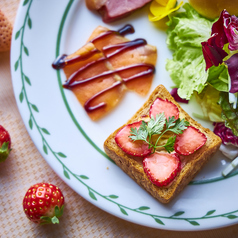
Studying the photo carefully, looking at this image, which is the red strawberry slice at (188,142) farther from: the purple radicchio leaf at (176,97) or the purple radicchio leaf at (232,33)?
the purple radicchio leaf at (232,33)

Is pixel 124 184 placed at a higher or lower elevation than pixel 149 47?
lower

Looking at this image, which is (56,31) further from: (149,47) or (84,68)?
(149,47)

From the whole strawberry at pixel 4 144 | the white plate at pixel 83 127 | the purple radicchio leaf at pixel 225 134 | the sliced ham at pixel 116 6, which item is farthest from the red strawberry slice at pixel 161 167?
the sliced ham at pixel 116 6

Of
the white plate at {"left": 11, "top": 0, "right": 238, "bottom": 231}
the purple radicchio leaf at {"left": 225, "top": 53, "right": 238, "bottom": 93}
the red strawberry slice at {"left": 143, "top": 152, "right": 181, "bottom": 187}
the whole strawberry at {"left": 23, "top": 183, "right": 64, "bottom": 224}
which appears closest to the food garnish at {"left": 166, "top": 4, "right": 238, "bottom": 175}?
the purple radicchio leaf at {"left": 225, "top": 53, "right": 238, "bottom": 93}

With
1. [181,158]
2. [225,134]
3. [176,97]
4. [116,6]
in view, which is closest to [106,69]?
[116,6]

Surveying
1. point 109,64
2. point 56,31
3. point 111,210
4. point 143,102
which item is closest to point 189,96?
point 143,102

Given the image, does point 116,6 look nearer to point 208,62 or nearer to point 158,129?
point 208,62

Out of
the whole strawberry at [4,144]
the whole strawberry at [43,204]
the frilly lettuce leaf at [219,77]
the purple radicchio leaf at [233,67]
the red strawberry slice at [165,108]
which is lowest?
the whole strawberry at [43,204]

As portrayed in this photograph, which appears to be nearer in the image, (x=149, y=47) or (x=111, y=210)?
(x=111, y=210)
